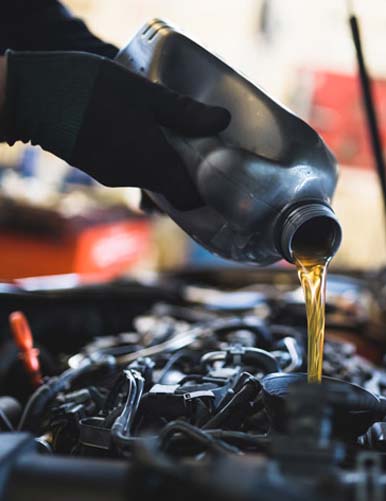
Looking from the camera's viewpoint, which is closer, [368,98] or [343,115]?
[368,98]

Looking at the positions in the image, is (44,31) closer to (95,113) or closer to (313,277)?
(95,113)

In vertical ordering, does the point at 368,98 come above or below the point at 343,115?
below

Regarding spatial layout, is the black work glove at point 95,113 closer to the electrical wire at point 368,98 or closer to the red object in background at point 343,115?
the electrical wire at point 368,98

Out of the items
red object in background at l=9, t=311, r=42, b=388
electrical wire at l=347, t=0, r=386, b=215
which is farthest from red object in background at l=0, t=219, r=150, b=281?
red object in background at l=9, t=311, r=42, b=388

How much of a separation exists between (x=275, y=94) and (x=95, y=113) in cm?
352

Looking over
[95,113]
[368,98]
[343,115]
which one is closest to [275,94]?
[343,115]

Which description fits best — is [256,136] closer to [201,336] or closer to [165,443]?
[165,443]

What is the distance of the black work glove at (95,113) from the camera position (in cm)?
85

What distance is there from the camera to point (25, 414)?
988 millimetres

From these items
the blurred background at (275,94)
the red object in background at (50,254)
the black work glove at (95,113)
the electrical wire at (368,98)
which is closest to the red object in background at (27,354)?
the black work glove at (95,113)

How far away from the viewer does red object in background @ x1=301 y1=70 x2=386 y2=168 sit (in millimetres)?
4078

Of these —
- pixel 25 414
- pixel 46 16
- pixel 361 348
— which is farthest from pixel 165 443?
pixel 361 348

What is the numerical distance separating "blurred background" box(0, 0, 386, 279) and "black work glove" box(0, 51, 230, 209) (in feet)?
9.08

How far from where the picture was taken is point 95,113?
86 cm
